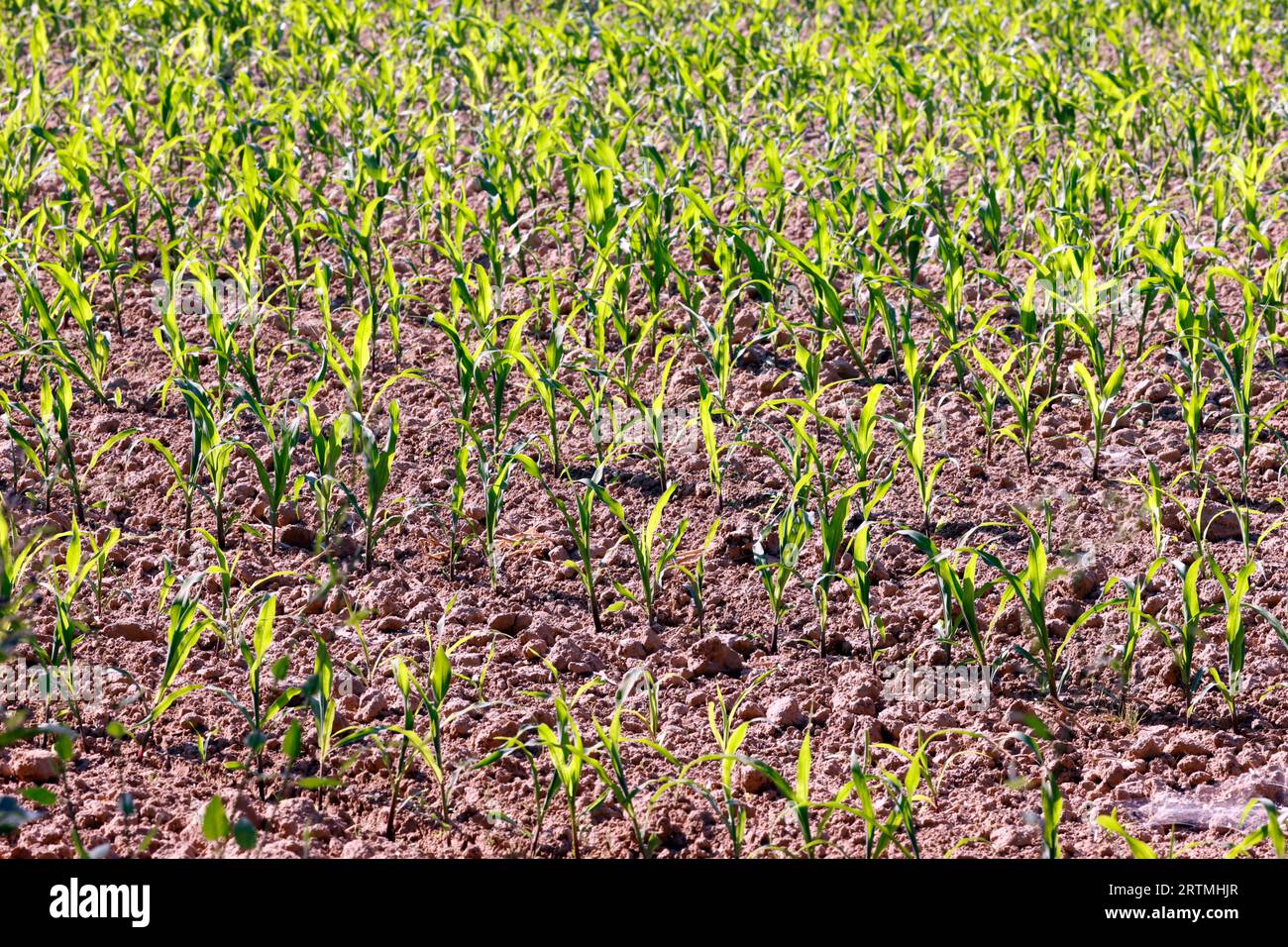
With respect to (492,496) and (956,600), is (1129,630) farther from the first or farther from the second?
(492,496)

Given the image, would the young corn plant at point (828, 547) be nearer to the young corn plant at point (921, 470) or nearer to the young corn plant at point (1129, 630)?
the young corn plant at point (921, 470)

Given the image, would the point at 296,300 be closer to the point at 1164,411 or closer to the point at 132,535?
the point at 132,535

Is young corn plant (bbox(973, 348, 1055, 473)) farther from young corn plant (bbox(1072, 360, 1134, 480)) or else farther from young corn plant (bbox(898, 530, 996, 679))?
young corn plant (bbox(898, 530, 996, 679))

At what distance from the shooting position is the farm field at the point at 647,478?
2539mm

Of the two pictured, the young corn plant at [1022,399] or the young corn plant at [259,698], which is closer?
the young corn plant at [259,698]

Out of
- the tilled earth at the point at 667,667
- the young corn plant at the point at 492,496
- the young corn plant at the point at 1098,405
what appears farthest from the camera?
the young corn plant at the point at 1098,405

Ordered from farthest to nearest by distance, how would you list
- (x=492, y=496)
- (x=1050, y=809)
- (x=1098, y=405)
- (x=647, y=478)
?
(x=647, y=478) → (x=1098, y=405) → (x=492, y=496) → (x=1050, y=809)

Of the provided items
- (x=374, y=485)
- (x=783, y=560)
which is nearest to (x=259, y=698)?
(x=374, y=485)

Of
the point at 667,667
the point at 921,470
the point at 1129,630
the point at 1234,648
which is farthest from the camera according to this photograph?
the point at 921,470

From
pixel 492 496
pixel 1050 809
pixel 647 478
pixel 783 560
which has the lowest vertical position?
pixel 1050 809

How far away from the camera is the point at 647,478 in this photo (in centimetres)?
346

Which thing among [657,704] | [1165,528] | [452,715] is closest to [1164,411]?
[1165,528]

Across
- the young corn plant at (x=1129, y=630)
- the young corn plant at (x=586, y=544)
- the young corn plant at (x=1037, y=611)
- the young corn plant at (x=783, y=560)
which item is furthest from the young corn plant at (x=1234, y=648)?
the young corn plant at (x=586, y=544)

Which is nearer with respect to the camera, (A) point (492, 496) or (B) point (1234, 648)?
(B) point (1234, 648)
